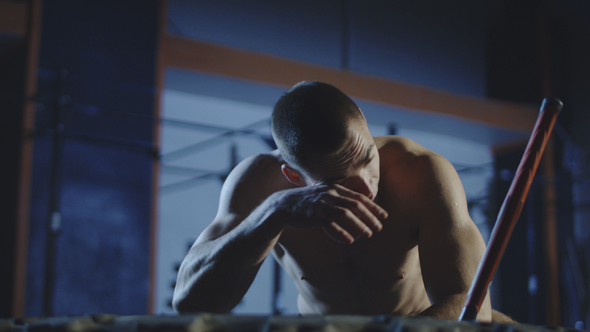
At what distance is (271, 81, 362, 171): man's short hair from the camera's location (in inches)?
40.9

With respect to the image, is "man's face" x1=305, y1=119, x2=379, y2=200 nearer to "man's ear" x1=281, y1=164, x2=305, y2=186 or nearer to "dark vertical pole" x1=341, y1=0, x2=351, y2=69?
Result: "man's ear" x1=281, y1=164, x2=305, y2=186

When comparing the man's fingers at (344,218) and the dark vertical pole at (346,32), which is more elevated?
the dark vertical pole at (346,32)

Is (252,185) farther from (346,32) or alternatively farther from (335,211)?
(346,32)

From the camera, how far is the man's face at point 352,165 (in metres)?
1.04

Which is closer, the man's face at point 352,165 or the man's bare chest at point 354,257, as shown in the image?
the man's face at point 352,165

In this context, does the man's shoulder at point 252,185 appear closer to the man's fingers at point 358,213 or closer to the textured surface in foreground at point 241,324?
the man's fingers at point 358,213

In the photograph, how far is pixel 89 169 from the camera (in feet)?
10.3

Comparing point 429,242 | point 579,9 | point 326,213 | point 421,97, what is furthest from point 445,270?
point 579,9

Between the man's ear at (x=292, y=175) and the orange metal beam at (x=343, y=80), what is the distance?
8.38 feet

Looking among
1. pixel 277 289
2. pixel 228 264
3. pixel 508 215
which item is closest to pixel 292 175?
pixel 228 264

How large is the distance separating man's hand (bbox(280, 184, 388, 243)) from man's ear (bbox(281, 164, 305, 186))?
0.18 m

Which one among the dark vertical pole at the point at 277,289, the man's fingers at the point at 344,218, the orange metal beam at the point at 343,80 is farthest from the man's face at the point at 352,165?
the orange metal beam at the point at 343,80

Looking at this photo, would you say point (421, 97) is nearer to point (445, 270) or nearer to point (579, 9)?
point (579, 9)

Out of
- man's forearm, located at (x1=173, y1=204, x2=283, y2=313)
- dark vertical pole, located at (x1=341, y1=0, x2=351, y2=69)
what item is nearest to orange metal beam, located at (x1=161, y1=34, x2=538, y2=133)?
dark vertical pole, located at (x1=341, y1=0, x2=351, y2=69)
